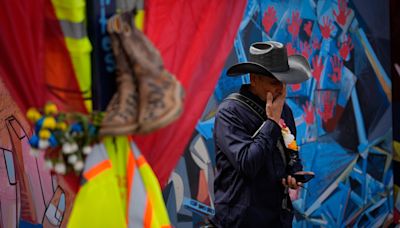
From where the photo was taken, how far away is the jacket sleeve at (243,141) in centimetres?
292

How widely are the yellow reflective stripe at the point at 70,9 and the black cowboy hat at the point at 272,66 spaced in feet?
4.20

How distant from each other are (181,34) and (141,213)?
2.40ft

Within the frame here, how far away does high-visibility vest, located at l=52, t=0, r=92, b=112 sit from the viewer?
204 centimetres

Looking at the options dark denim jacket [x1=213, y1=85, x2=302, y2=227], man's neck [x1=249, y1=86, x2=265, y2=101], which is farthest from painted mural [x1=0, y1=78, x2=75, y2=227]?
man's neck [x1=249, y1=86, x2=265, y2=101]

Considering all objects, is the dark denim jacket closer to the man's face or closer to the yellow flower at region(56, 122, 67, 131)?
the man's face

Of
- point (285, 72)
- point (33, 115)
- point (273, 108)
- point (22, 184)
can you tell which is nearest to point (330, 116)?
Answer: point (285, 72)

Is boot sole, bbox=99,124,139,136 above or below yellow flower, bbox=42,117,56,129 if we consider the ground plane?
below

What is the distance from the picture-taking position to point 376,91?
5.83m

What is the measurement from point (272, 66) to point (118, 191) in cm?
132

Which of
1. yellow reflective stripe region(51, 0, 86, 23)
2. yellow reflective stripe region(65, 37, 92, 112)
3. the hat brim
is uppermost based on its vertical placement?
yellow reflective stripe region(51, 0, 86, 23)

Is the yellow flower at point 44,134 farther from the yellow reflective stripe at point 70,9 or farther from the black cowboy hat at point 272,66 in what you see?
the black cowboy hat at point 272,66

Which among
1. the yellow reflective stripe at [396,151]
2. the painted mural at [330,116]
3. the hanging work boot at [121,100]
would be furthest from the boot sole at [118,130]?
the yellow reflective stripe at [396,151]

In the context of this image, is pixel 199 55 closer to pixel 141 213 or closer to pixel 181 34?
pixel 181 34

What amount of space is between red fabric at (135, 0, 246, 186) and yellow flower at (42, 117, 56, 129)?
40 cm
